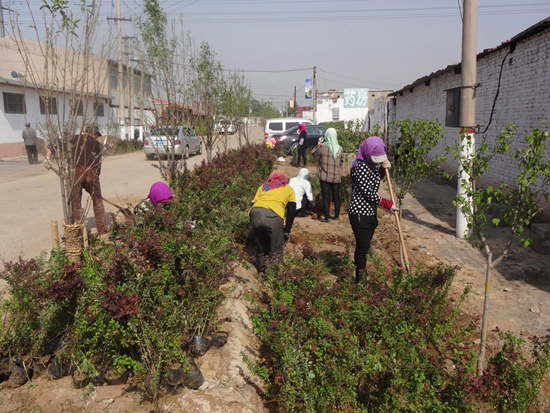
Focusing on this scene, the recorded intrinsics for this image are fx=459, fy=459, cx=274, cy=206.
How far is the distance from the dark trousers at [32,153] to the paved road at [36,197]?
0.32 m

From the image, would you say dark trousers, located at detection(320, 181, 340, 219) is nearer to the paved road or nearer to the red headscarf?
the red headscarf

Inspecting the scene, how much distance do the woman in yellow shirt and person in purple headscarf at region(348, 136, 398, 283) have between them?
0.84 m

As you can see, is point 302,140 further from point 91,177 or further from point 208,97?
point 91,177

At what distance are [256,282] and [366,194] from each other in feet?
5.48

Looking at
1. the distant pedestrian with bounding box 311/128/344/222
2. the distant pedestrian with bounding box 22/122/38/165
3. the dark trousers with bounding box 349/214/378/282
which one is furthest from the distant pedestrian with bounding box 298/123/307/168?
the dark trousers with bounding box 349/214/378/282

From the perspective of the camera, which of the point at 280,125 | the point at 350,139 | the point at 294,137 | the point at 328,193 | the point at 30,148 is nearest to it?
the point at 328,193

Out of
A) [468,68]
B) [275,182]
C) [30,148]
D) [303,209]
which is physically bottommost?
[303,209]

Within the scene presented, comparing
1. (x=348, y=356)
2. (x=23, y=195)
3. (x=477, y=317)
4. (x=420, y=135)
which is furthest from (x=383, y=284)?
(x=23, y=195)

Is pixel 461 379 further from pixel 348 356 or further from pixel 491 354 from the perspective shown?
pixel 491 354

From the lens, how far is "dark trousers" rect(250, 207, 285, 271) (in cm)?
515

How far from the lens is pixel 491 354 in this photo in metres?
3.97

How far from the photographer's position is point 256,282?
213 inches

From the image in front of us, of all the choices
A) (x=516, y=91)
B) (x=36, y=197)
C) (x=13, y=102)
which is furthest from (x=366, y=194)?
(x=13, y=102)

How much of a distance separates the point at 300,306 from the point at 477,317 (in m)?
1.73
